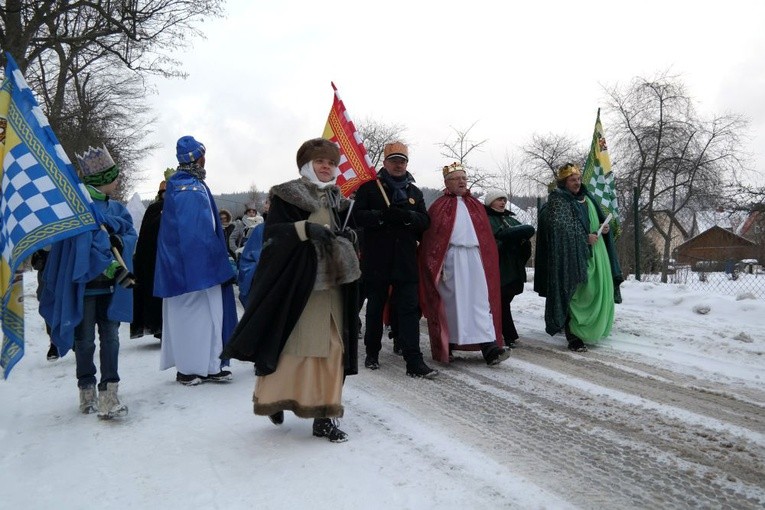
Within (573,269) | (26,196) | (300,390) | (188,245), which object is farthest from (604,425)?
(26,196)

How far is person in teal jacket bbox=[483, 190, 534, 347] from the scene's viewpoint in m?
6.98

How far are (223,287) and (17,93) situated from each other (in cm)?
217

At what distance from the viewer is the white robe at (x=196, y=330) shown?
17.0 ft

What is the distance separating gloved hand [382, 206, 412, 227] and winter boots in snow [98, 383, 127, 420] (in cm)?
269

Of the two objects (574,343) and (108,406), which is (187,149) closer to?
(108,406)

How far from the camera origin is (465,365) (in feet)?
19.6

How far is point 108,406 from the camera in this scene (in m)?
4.22

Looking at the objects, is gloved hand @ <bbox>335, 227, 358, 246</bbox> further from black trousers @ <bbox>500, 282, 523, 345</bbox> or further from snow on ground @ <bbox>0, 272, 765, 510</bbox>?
black trousers @ <bbox>500, 282, 523, 345</bbox>

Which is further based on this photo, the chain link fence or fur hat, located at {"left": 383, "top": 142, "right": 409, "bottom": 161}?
the chain link fence

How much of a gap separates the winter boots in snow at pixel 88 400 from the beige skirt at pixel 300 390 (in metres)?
1.63

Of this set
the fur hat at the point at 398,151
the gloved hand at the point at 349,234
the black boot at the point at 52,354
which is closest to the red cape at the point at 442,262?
the fur hat at the point at 398,151

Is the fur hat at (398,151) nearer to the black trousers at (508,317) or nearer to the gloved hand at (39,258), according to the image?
the black trousers at (508,317)

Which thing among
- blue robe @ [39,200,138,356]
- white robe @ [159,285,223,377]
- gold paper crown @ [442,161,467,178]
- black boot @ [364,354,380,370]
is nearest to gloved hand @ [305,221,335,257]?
blue robe @ [39,200,138,356]

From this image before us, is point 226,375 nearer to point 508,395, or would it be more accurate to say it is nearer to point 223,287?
point 223,287
